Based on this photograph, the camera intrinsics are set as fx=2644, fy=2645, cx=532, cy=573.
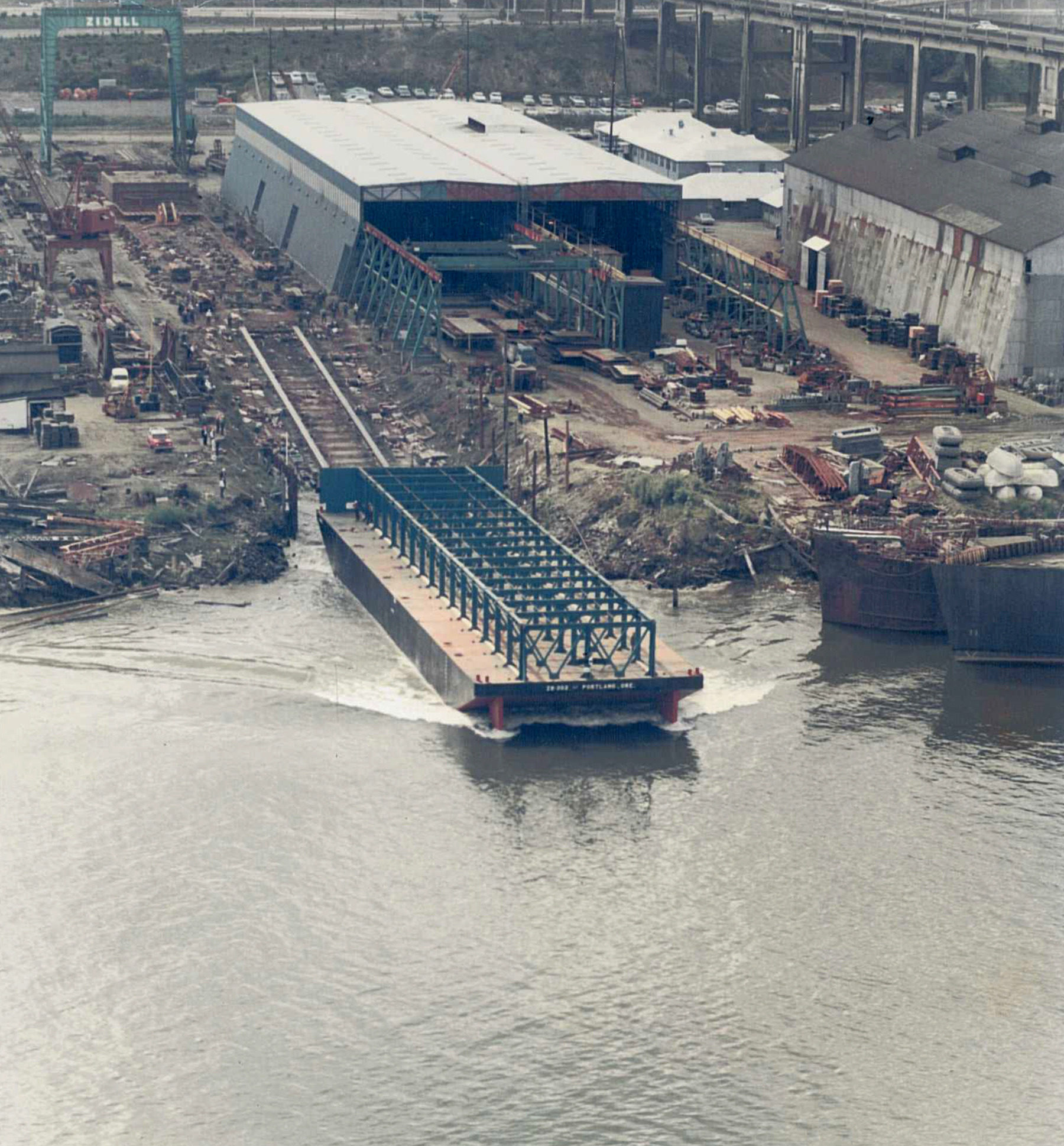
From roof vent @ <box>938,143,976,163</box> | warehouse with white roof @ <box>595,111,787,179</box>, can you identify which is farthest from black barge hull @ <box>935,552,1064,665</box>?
warehouse with white roof @ <box>595,111,787,179</box>

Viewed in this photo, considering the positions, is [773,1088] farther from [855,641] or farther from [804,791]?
[855,641]

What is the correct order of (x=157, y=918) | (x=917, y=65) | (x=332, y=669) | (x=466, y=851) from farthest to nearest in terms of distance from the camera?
1. (x=917, y=65)
2. (x=332, y=669)
3. (x=466, y=851)
4. (x=157, y=918)

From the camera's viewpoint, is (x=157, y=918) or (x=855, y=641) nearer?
(x=157, y=918)

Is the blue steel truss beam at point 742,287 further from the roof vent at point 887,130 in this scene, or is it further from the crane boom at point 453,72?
the crane boom at point 453,72

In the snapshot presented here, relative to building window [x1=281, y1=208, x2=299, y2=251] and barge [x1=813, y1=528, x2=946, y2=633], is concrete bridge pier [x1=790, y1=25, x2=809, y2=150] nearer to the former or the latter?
building window [x1=281, y1=208, x2=299, y2=251]

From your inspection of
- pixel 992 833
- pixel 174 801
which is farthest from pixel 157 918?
pixel 992 833

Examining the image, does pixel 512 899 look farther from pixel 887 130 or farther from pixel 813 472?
pixel 887 130

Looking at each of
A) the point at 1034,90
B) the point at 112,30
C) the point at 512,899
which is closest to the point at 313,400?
the point at 512,899

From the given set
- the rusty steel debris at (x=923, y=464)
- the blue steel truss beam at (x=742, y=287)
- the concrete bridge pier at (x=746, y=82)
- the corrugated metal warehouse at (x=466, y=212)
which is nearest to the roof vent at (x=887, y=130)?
the blue steel truss beam at (x=742, y=287)
